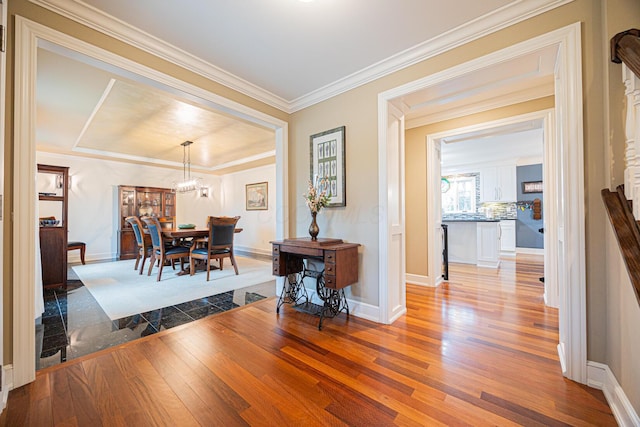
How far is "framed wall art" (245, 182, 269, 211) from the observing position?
6.92 metres

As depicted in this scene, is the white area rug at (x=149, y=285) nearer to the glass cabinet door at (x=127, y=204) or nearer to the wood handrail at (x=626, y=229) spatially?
the glass cabinet door at (x=127, y=204)

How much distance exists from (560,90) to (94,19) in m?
3.25

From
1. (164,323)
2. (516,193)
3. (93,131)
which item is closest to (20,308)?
(164,323)

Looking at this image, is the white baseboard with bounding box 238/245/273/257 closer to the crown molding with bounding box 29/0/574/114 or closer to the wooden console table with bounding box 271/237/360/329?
the wooden console table with bounding box 271/237/360/329

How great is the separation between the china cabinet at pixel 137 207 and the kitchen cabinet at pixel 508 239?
27.7ft

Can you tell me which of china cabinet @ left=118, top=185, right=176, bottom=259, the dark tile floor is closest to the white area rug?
the dark tile floor

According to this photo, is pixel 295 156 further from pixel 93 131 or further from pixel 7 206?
pixel 93 131

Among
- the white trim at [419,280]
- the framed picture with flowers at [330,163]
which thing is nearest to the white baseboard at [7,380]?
the framed picture with flowers at [330,163]

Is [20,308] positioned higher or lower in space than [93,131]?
lower

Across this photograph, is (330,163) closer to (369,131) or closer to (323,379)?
(369,131)

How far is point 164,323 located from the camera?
246 cm

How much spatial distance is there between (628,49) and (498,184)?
6487mm

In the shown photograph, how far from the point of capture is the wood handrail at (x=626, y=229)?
3.45 ft

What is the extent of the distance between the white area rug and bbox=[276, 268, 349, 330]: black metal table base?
1085mm
